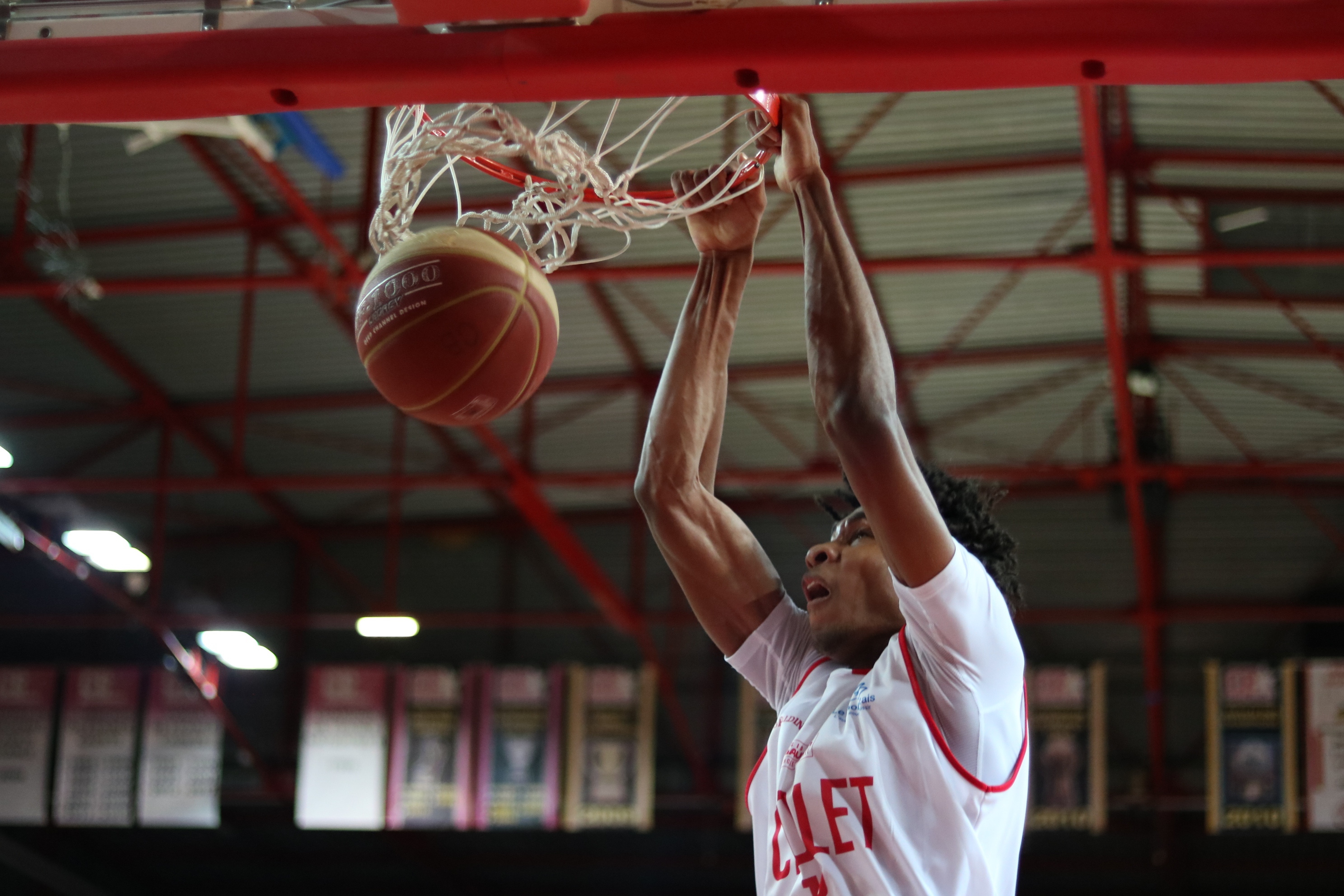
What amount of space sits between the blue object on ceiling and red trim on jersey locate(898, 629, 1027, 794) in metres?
7.06

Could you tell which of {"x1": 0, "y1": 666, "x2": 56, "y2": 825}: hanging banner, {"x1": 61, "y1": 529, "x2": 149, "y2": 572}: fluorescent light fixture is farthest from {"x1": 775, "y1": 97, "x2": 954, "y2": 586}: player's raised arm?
{"x1": 0, "y1": 666, "x2": 56, "y2": 825}: hanging banner

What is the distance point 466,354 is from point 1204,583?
13500 mm

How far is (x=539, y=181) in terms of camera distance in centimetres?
387

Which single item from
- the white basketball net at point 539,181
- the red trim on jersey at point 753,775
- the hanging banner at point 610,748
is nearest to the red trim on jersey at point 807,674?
the red trim on jersey at point 753,775

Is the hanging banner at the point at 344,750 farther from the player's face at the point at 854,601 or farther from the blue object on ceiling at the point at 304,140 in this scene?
the player's face at the point at 854,601

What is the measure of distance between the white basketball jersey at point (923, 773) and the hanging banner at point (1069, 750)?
11257 millimetres

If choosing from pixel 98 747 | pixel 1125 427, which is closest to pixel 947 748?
pixel 1125 427

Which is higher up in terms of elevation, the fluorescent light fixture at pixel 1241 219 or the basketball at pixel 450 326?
the fluorescent light fixture at pixel 1241 219

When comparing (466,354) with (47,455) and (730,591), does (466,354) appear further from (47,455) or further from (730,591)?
(47,455)

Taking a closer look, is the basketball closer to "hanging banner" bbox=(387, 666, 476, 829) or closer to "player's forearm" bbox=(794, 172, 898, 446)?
"player's forearm" bbox=(794, 172, 898, 446)

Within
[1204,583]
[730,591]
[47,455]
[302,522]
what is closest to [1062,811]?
[1204,583]

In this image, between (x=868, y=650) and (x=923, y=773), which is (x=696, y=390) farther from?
(x=923, y=773)

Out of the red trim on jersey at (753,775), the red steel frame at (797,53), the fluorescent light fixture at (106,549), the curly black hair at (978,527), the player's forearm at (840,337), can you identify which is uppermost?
the fluorescent light fixture at (106,549)

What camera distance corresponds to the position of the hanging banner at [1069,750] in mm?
13773
